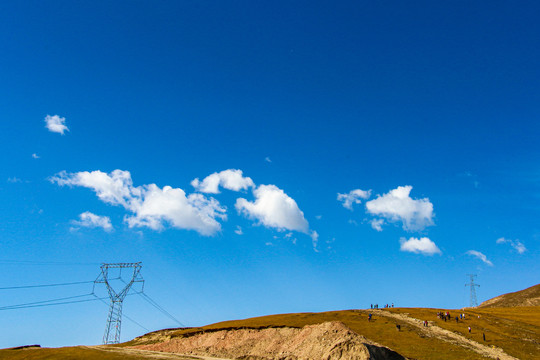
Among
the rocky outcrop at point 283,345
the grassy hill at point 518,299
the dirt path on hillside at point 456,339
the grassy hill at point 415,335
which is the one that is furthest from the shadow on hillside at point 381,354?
the grassy hill at point 518,299

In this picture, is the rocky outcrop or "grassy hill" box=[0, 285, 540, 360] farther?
"grassy hill" box=[0, 285, 540, 360]

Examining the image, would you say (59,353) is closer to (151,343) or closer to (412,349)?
(151,343)

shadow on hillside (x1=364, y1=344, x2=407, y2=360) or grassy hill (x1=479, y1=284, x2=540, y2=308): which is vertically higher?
grassy hill (x1=479, y1=284, x2=540, y2=308)

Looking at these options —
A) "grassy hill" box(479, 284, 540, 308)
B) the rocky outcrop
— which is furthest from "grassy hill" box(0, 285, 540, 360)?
"grassy hill" box(479, 284, 540, 308)

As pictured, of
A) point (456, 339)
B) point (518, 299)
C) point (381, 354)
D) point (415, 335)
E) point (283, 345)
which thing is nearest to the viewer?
point (381, 354)

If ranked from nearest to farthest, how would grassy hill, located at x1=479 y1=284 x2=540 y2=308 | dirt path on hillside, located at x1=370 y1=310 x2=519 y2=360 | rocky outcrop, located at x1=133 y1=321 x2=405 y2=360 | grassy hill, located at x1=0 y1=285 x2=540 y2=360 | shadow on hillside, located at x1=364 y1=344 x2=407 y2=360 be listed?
shadow on hillside, located at x1=364 y1=344 x2=407 y2=360 < rocky outcrop, located at x1=133 y1=321 x2=405 y2=360 < dirt path on hillside, located at x1=370 y1=310 x2=519 y2=360 < grassy hill, located at x1=0 y1=285 x2=540 y2=360 < grassy hill, located at x1=479 y1=284 x2=540 y2=308

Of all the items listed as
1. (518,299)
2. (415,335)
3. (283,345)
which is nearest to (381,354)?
(283,345)

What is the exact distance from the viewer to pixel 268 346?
63.4 m

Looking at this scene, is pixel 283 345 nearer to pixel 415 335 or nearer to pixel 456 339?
pixel 415 335

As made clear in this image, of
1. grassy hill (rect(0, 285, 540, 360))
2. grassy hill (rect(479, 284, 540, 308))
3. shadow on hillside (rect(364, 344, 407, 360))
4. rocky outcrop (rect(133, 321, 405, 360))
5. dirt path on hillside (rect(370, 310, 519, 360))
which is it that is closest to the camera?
shadow on hillside (rect(364, 344, 407, 360))

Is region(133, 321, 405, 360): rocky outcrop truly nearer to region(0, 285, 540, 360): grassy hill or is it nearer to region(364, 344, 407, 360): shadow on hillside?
region(364, 344, 407, 360): shadow on hillside

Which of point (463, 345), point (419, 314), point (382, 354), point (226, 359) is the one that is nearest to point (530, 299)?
point (419, 314)

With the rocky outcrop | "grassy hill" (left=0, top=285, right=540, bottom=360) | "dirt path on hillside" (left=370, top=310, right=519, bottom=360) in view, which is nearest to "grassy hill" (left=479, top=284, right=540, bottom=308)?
"grassy hill" (left=0, top=285, right=540, bottom=360)

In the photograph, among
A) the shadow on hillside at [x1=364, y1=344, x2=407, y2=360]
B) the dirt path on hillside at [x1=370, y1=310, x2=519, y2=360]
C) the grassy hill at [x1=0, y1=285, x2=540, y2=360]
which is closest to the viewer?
the shadow on hillside at [x1=364, y1=344, x2=407, y2=360]
